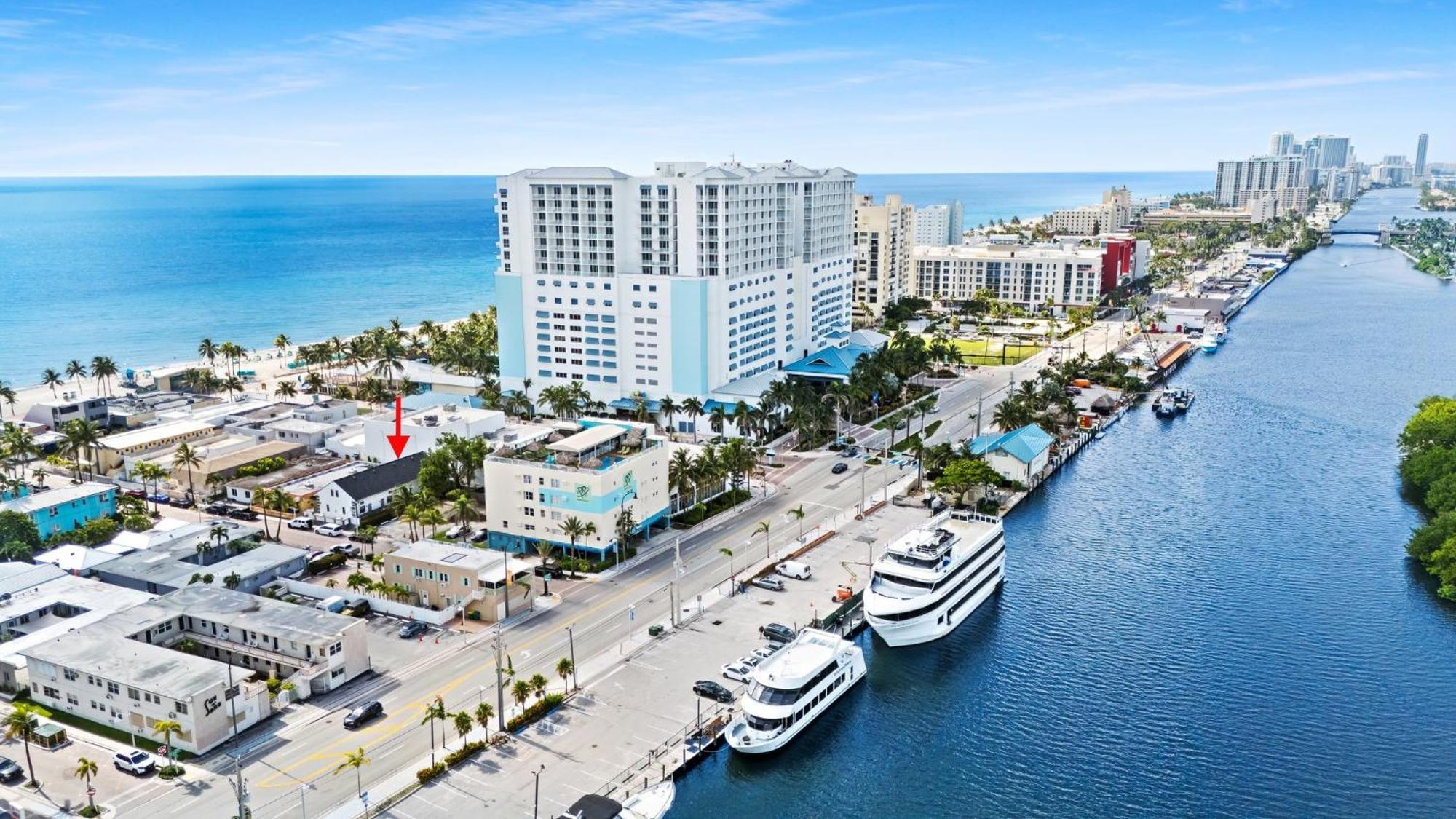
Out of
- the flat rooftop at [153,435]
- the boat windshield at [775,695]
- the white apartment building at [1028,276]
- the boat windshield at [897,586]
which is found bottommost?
the boat windshield at [775,695]

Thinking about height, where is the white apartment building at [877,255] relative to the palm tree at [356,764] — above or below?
above

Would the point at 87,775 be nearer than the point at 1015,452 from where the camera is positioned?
Yes

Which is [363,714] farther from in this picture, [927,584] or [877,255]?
[877,255]

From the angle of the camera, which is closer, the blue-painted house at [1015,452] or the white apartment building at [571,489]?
the white apartment building at [571,489]

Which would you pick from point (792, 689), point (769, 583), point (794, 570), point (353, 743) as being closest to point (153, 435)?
point (353, 743)

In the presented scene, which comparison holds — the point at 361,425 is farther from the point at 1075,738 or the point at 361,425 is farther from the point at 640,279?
the point at 1075,738

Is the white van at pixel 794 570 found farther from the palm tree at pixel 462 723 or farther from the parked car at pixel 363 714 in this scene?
the parked car at pixel 363 714

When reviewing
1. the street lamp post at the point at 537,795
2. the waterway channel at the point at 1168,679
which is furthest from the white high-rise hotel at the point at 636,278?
the street lamp post at the point at 537,795
